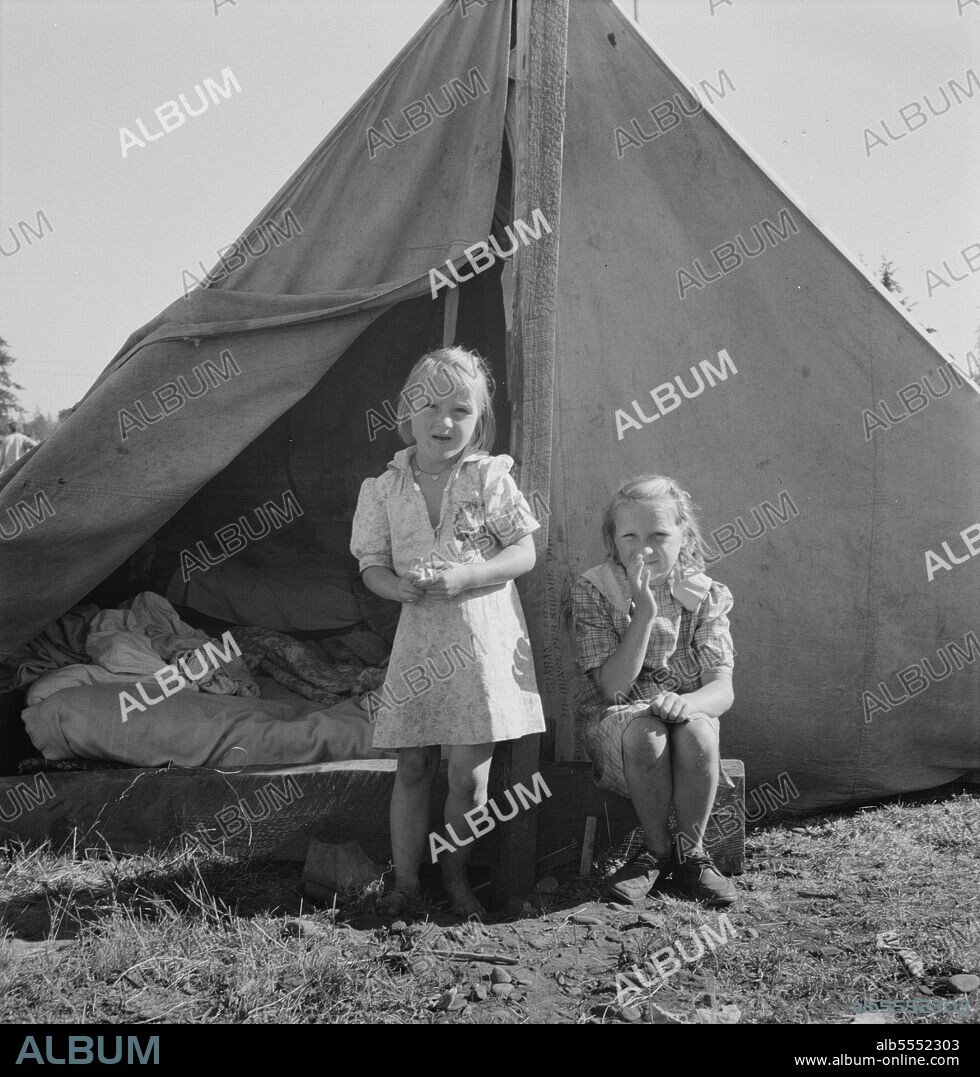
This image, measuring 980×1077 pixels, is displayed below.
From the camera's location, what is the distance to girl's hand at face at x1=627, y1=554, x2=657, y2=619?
274 cm

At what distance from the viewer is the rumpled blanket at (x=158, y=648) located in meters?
3.68

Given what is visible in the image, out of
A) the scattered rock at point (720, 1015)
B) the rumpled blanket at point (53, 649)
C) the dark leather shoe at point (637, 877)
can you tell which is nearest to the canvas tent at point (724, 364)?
the rumpled blanket at point (53, 649)

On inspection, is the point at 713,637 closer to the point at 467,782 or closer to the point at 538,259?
the point at 467,782

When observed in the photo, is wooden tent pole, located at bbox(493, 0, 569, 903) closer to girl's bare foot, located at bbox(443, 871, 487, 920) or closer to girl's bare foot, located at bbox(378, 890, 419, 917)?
girl's bare foot, located at bbox(443, 871, 487, 920)

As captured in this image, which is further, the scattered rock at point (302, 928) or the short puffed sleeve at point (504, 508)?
the short puffed sleeve at point (504, 508)

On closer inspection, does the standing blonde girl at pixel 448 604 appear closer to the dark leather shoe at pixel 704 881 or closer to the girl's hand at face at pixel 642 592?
the girl's hand at face at pixel 642 592

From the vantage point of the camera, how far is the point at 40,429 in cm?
2139

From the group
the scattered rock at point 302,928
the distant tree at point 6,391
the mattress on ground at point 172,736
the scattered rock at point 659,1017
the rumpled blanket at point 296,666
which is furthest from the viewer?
the distant tree at point 6,391

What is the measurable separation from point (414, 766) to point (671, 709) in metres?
0.71

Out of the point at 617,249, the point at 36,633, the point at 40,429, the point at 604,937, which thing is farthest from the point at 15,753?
the point at 40,429

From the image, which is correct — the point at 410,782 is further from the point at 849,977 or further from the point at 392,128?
the point at 392,128

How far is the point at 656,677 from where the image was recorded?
2.95m

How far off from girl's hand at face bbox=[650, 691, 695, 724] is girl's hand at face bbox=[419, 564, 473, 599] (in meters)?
0.60

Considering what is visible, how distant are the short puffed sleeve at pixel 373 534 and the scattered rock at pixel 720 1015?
135 cm
